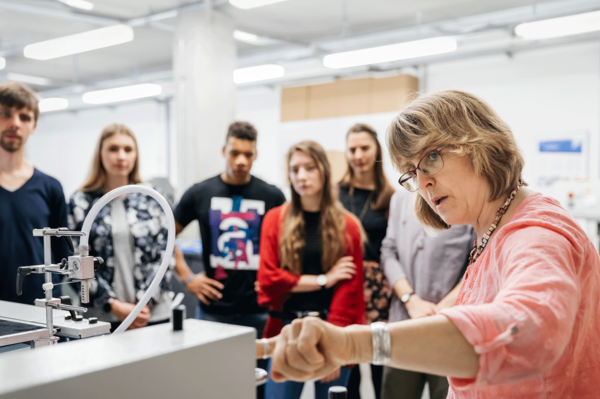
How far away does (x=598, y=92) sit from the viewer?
5.52 meters

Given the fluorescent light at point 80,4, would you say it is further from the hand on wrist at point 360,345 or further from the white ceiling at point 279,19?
the hand on wrist at point 360,345

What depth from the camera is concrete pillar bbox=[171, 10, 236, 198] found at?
4.93m

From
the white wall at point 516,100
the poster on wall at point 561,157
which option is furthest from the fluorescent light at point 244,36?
the poster on wall at point 561,157

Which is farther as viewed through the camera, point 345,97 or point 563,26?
point 345,97

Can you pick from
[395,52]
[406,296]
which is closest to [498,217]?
[406,296]

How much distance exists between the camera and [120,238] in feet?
6.98

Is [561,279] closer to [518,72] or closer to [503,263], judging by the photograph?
[503,263]

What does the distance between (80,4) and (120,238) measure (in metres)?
4.22

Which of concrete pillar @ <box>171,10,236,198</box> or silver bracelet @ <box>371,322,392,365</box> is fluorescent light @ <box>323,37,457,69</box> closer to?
concrete pillar @ <box>171,10,236,198</box>

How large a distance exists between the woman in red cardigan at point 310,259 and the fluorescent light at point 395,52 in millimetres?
2157

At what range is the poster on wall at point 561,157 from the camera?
5.61 meters

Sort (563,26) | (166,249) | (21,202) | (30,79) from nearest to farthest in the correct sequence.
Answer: (166,249) < (21,202) < (563,26) < (30,79)

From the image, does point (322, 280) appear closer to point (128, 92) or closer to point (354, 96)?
point (354, 96)

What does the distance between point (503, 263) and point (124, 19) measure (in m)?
6.03
